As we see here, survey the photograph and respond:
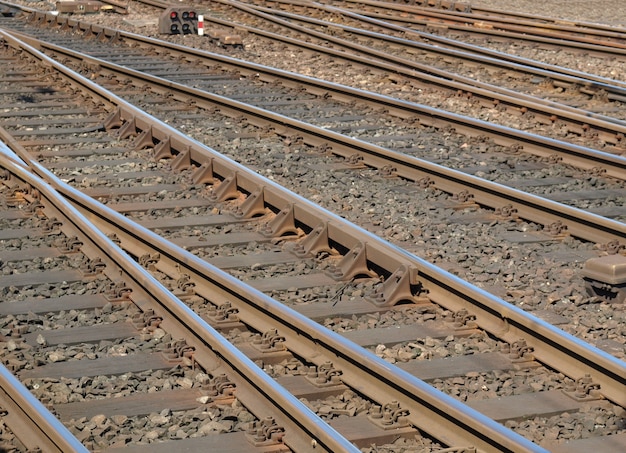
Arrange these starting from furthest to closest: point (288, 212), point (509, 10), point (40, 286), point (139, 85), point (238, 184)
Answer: point (509, 10) → point (139, 85) → point (238, 184) → point (288, 212) → point (40, 286)

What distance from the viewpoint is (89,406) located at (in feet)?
19.9

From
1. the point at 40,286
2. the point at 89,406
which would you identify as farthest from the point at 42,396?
the point at 40,286

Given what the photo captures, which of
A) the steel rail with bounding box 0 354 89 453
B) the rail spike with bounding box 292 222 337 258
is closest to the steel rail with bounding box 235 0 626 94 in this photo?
the rail spike with bounding box 292 222 337 258

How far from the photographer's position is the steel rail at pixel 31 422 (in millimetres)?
5402

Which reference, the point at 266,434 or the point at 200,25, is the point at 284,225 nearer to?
the point at 266,434

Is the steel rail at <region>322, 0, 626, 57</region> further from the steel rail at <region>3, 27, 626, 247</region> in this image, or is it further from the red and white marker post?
the steel rail at <region>3, 27, 626, 247</region>

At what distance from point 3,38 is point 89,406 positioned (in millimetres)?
14731

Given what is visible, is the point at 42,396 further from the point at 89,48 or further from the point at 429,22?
the point at 429,22

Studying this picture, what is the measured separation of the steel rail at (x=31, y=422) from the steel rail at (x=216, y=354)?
97cm

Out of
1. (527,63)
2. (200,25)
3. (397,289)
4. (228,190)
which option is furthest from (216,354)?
(200,25)

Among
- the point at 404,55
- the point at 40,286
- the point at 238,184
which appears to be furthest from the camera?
the point at 404,55

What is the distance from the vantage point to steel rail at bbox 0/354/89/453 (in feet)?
17.7

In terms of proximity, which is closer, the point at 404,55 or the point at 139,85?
the point at 139,85

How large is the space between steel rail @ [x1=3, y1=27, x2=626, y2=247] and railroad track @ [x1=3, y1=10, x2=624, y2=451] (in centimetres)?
27
